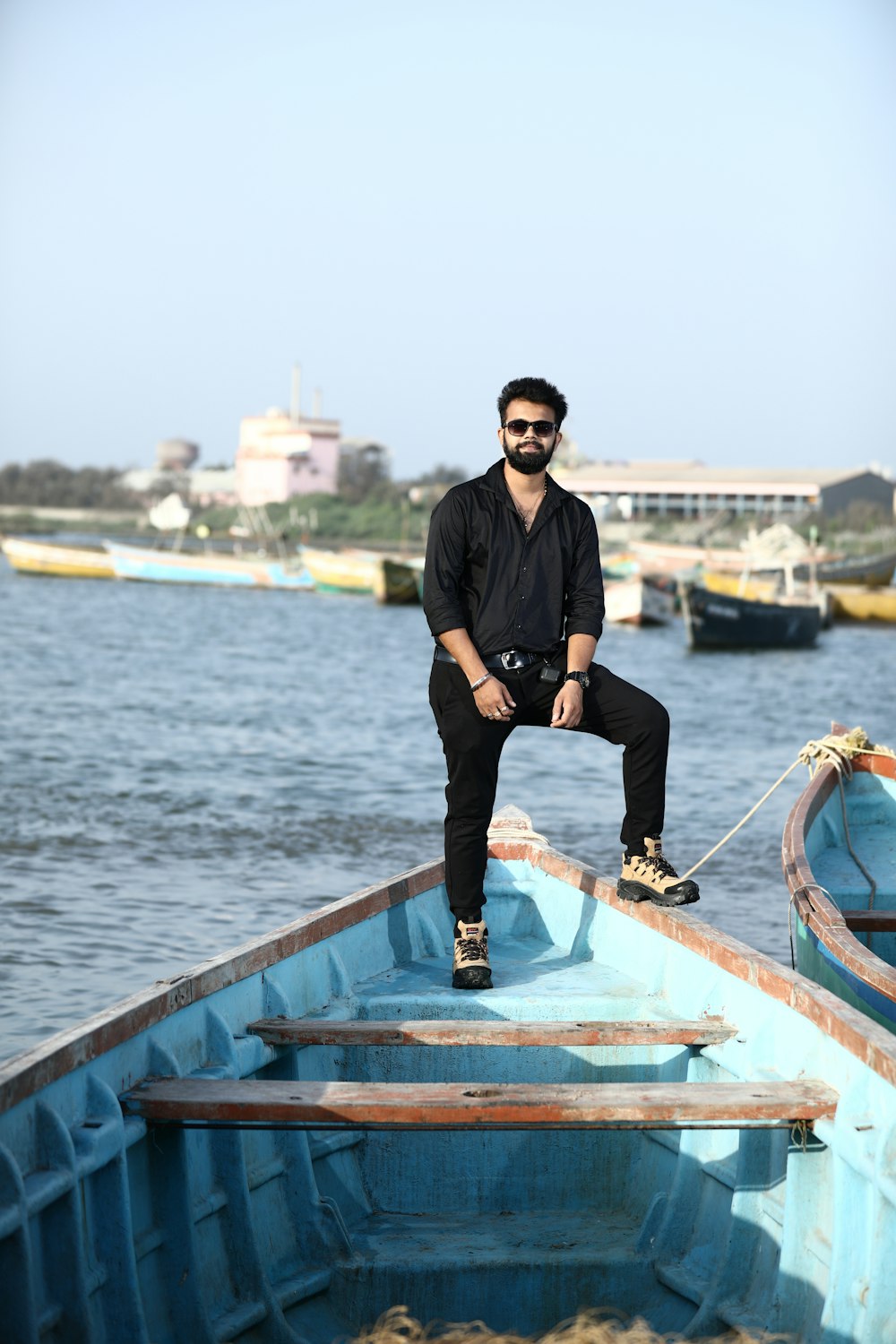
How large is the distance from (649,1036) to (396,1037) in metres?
0.77

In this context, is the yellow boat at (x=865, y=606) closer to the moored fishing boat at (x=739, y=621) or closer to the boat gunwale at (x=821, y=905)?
the moored fishing boat at (x=739, y=621)

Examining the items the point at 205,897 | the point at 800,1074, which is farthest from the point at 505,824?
the point at 205,897

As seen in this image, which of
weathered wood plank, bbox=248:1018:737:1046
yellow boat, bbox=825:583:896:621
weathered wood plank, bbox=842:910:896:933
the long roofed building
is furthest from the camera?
the long roofed building

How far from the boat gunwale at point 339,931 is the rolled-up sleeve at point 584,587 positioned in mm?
1084

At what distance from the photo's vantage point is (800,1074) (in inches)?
159

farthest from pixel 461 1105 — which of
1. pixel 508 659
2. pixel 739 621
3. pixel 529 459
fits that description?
pixel 739 621

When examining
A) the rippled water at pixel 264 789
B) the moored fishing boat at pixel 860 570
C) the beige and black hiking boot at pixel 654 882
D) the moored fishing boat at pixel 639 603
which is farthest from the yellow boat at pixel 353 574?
the beige and black hiking boot at pixel 654 882

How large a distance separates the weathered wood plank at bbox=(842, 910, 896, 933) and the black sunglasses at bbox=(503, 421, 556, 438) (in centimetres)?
288

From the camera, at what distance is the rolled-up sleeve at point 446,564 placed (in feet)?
15.8

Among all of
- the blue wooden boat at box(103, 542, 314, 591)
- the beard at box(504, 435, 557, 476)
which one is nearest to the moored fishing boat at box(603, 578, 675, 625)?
the blue wooden boat at box(103, 542, 314, 591)

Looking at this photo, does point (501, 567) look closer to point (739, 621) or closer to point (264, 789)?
point (264, 789)

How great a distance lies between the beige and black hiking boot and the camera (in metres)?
5.23

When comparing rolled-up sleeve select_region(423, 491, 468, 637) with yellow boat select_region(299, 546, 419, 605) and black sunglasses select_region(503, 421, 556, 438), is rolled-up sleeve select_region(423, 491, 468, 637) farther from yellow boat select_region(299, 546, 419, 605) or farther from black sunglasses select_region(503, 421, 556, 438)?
yellow boat select_region(299, 546, 419, 605)

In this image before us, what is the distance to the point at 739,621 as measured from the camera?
38.9 m
